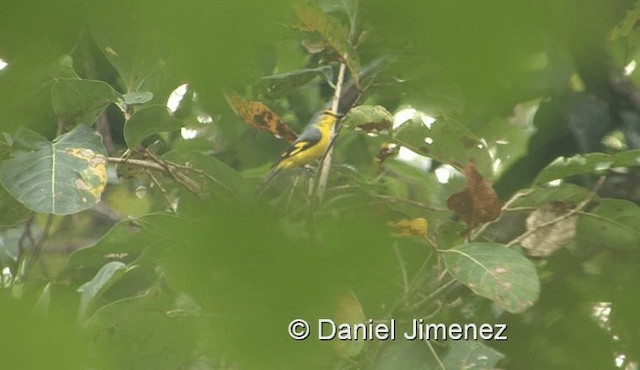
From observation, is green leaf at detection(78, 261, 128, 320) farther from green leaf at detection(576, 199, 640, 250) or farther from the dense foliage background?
green leaf at detection(576, 199, 640, 250)

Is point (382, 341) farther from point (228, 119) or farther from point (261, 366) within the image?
point (261, 366)

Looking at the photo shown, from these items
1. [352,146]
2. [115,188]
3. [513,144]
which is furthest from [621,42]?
[115,188]

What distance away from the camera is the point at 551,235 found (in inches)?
25.6

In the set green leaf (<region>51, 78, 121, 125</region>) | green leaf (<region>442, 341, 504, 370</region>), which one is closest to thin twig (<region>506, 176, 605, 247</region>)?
green leaf (<region>442, 341, 504, 370</region>)

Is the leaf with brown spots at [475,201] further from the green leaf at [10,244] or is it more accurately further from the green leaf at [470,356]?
the green leaf at [10,244]

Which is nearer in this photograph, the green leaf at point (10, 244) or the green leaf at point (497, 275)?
the green leaf at point (497, 275)

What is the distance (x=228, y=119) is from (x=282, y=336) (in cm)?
29

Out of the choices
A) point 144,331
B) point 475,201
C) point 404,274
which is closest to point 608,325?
point 404,274

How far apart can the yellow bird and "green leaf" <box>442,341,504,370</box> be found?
6.7 inches

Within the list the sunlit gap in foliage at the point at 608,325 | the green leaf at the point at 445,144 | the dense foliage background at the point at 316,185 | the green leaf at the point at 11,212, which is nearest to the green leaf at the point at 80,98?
the dense foliage background at the point at 316,185

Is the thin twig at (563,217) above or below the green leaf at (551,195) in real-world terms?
below

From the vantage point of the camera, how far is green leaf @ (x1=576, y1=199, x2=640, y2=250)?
0.62 metres

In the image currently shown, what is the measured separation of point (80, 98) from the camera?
1.76 feet

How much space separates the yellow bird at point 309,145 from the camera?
582 millimetres
